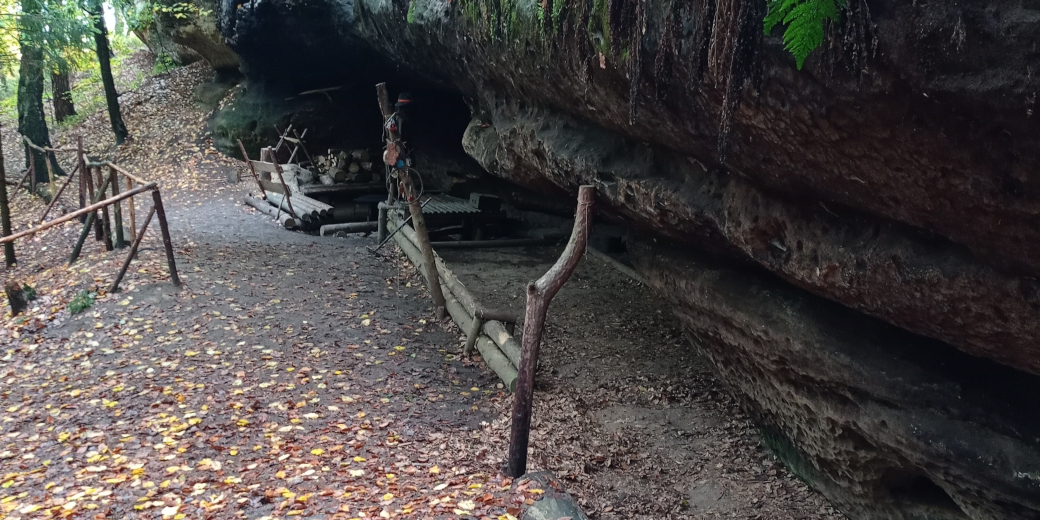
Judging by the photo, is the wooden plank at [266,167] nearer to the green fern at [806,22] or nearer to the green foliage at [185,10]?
the green foliage at [185,10]

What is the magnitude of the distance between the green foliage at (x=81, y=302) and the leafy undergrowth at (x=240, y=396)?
3 cm

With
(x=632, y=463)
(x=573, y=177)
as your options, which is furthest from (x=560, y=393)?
(x=573, y=177)

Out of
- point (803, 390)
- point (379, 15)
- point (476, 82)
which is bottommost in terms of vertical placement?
point (803, 390)

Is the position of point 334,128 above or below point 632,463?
above

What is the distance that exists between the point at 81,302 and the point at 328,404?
4.57 metres

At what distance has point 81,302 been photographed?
9062mm

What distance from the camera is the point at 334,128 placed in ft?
63.9

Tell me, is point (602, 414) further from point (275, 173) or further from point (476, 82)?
point (275, 173)

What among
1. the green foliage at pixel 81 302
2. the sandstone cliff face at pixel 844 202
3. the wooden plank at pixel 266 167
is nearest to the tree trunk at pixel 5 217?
the green foliage at pixel 81 302

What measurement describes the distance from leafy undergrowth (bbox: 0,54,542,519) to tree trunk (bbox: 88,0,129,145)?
8937 mm

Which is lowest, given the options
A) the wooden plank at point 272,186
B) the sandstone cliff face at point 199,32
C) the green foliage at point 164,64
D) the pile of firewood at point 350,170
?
the wooden plank at point 272,186

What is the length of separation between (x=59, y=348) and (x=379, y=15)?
780 cm

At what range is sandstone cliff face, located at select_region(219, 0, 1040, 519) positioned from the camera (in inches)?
130

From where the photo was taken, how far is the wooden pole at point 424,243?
8828 mm
